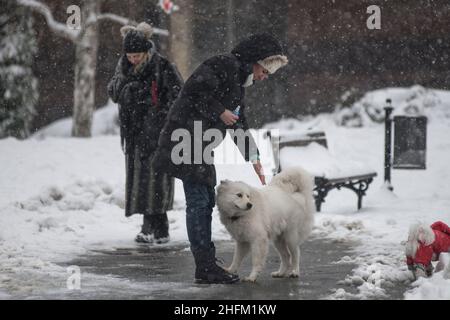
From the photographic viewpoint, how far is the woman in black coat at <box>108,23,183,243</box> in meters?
8.27

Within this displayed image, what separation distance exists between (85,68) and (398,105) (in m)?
6.85

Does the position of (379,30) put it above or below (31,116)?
above

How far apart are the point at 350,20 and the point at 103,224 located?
11077mm

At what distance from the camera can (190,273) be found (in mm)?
6918

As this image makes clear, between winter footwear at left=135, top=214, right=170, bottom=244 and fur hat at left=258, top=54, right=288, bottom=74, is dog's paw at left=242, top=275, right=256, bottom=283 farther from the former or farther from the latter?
winter footwear at left=135, top=214, right=170, bottom=244

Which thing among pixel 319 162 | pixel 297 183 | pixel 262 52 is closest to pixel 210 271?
pixel 297 183

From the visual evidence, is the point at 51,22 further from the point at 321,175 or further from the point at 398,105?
the point at 321,175

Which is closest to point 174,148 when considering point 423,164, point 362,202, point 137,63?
point 137,63

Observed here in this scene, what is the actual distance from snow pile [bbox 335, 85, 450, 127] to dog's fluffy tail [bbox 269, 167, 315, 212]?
38.3 feet

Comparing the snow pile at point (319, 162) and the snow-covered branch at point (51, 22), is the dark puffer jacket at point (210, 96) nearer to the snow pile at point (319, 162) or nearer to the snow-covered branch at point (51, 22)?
the snow pile at point (319, 162)

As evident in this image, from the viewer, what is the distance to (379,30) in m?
19.3

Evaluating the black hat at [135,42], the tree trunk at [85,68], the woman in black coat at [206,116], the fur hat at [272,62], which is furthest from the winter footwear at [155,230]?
the tree trunk at [85,68]

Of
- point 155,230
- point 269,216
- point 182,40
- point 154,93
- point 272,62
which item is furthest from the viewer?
point 182,40

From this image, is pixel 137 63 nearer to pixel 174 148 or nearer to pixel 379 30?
pixel 174 148
